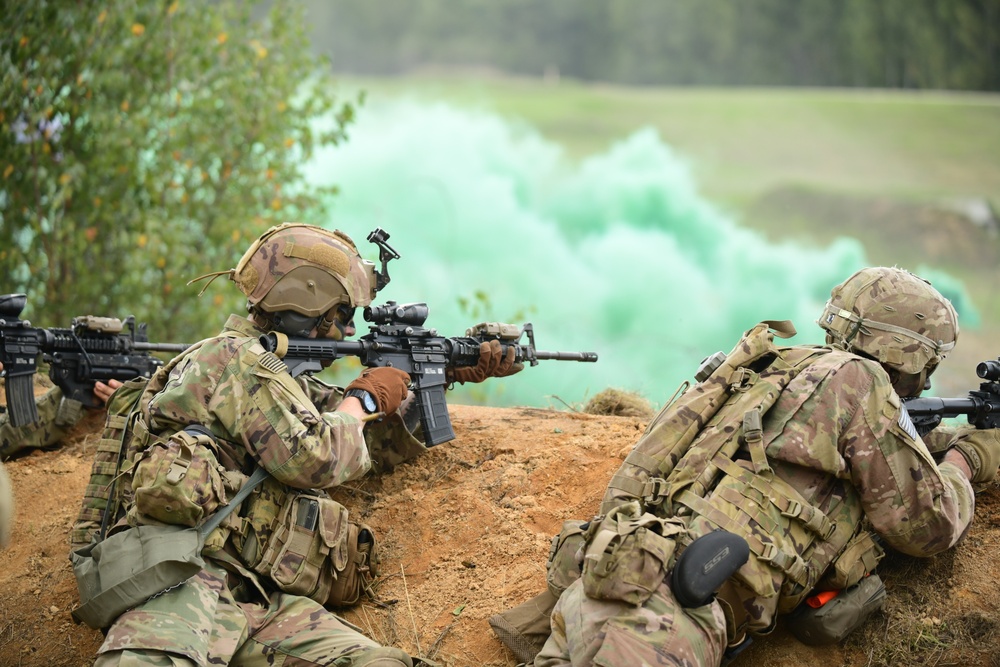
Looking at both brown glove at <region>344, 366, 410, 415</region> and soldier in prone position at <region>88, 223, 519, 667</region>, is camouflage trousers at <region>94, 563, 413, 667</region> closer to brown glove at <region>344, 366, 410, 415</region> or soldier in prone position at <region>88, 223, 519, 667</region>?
soldier in prone position at <region>88, 223, 519, 667</region>

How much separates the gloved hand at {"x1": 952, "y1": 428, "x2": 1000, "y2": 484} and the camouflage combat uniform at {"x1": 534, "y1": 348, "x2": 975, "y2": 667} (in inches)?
27.3

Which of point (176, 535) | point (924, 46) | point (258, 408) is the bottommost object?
point (176, 535)

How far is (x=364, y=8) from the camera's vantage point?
17.2 meters

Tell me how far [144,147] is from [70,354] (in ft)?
14.4

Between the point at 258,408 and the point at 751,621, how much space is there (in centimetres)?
242

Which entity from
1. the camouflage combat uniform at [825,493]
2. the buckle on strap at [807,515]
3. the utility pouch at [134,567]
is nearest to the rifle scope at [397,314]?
the utility pouch at [134,567]

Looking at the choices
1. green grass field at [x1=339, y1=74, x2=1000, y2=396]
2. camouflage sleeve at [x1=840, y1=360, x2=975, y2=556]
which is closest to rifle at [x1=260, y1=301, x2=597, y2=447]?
camouflage sleeve at [x1=840, y1=360, x2=975, y2=556]

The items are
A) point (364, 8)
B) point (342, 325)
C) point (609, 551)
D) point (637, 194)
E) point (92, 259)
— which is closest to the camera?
point (609, 551)

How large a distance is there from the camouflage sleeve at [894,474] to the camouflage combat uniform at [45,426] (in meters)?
5.39

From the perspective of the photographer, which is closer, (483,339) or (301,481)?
(301,481)

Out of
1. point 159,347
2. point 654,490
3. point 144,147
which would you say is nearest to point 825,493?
point 654,490

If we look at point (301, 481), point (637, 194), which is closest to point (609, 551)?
point (301, 481)

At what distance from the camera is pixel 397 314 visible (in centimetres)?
605

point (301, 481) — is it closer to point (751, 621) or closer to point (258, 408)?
point (258, 408)
